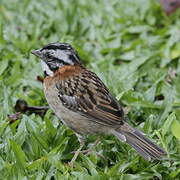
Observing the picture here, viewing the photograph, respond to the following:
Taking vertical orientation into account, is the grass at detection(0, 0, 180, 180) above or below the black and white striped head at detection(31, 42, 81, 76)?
below

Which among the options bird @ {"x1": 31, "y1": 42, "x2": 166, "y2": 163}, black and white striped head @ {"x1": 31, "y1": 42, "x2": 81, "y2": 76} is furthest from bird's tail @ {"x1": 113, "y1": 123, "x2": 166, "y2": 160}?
black and white striped head @ {"x1": 31, "y1": 42, "x2": 81, "y2": 76}

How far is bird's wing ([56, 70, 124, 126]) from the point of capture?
570 centimetres

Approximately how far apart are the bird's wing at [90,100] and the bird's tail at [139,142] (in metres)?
0.10

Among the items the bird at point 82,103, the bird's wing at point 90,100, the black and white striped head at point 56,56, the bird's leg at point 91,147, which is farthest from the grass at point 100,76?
the black and white striped head at point 56,56

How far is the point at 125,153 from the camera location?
573 centimetres

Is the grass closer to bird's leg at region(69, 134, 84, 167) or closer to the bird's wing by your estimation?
bird's leg at region(69, 134, 84, 167)

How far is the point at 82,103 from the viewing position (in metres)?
5.76

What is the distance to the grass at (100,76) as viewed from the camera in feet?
17.8

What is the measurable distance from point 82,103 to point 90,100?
91 millimetres

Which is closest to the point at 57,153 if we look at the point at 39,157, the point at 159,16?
the point at 39,157

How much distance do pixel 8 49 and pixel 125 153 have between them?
2.86 metres

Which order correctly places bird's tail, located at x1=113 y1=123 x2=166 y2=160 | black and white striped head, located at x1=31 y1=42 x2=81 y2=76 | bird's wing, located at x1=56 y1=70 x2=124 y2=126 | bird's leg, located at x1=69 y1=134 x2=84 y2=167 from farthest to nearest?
black and white striped head, located at x1=31 y1=42 x2=81 y2=76 → bird's wing, located at x1=56 y1=70 x2=124 y2=126 → bird's leg, located at x1=69 y1=134 x2=84 y2=167 → bird's tail, located at x1=113 y1=123 x2=166 y2=160

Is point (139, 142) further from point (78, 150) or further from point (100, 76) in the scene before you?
point (100, 76)

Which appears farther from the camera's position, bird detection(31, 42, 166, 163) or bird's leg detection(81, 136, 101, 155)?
bird's leg detection(81, 136, 101, 155)
